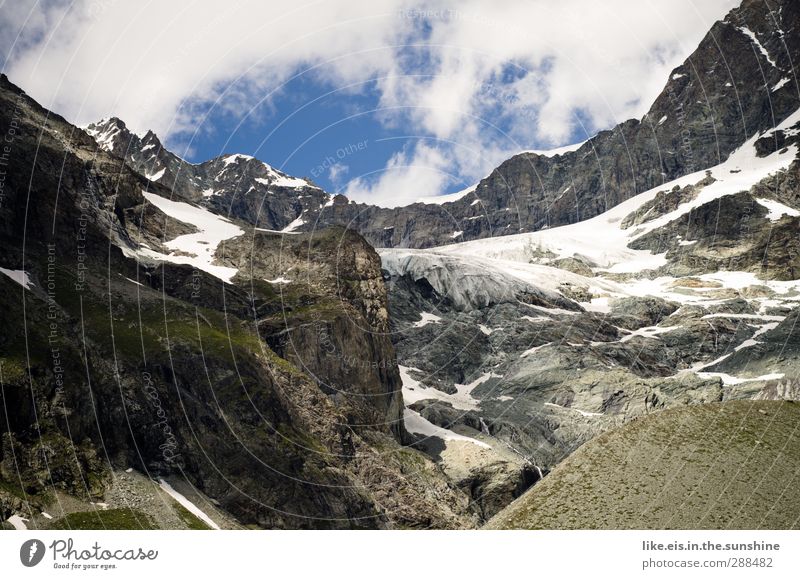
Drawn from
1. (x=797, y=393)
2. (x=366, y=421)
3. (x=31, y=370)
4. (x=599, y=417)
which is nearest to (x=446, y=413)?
(x=599, y=417)

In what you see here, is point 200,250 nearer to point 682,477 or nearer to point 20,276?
point 20,276

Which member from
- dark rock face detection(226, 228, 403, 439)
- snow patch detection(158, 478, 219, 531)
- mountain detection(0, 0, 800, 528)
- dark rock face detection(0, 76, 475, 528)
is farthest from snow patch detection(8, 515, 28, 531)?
dark rock face detection(226, 228, 403, 439)

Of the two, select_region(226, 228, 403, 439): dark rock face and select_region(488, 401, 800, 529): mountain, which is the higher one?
select_region(226, 228, 403, 439): dark rock face

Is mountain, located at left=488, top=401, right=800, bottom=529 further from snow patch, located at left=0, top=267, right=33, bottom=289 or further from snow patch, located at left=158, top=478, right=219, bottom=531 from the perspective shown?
snow patch, located at left=0, top=267, right=33, bottom=289

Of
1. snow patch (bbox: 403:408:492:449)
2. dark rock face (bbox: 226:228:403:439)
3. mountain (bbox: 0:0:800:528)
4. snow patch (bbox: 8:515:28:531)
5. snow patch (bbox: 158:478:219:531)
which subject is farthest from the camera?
snow patch (bbox: 403:408:492:449)

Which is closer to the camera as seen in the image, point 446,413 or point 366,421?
point 366,421

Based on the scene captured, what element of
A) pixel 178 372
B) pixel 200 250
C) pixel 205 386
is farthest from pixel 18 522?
pixel 200 250

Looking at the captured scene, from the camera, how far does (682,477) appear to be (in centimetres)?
4322

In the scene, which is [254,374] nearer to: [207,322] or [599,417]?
[207,322]

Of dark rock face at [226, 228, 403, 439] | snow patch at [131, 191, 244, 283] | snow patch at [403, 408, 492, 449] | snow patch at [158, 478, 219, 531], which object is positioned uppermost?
snow patch at [131, 191, 244, 283]

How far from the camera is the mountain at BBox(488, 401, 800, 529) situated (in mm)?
41750

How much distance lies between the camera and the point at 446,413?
189 meters

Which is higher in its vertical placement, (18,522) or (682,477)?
(682,477)

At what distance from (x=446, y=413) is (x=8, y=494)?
12782 centimetres
